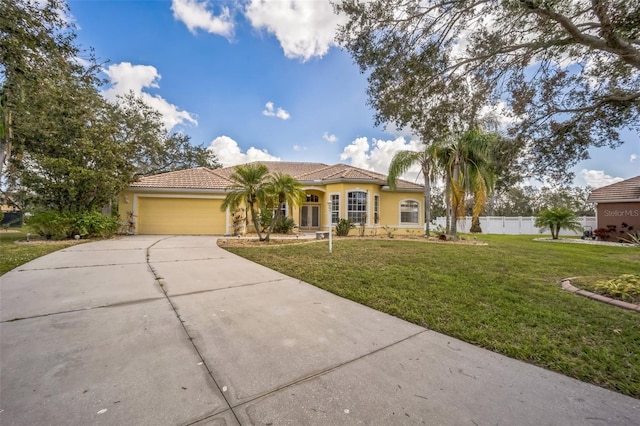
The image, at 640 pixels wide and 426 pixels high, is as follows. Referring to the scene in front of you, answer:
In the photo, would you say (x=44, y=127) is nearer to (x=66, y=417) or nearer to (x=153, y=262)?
(x=153, y=262)

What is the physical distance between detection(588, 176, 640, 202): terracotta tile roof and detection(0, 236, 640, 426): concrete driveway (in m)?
21.0

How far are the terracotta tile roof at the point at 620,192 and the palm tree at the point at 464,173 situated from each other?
10.8 meters

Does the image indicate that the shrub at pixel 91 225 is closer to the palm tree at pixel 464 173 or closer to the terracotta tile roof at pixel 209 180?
the terracotta tile roof at pixel 209 180

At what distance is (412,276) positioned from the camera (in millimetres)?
5984

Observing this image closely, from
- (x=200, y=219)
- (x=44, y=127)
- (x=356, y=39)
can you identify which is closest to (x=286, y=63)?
(x=356, y=39)

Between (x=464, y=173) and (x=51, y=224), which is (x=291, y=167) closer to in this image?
(x=464, y=173)

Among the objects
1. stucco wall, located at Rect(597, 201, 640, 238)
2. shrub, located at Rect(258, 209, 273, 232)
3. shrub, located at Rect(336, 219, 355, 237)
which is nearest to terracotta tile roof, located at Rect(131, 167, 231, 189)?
shrub, located at Rect(258, 209, 273, 232)

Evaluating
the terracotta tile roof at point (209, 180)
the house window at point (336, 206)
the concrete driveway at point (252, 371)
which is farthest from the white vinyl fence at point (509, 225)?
the concrete driveway at point (252, 371)

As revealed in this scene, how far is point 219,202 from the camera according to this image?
15461 millimetres

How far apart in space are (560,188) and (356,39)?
5.37 meters

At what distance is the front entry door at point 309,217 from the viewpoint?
745 inches

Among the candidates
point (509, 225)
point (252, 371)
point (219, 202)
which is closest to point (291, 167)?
point (219, 202)

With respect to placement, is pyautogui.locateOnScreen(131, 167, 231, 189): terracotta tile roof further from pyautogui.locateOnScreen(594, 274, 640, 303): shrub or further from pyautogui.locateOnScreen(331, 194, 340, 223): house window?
pyautogui.locateOnScreen(594, 274, 640, 303): shrub

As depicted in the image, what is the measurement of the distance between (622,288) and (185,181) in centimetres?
1747
